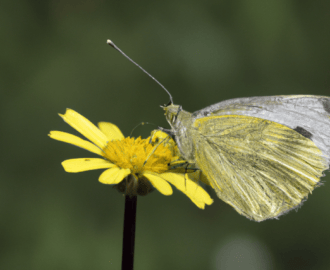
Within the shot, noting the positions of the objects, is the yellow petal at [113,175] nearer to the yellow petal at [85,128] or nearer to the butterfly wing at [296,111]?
the yellow petal at [85,128]

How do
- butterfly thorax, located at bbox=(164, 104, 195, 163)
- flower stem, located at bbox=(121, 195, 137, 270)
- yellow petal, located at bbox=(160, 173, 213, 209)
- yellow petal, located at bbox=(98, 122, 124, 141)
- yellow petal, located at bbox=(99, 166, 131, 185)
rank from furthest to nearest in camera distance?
yellow petal, located at bbox=(98, 122, 124, 141)
butterfly thorax, located at bbox=(164, 104, 195, 163)
yellow petal, located at bbox=(160, 173, 213, 209)
yellow petal, located at bbox=(99, 166, 131, 185)
flower stem, located at bbox=(121, 195, 137, 270)

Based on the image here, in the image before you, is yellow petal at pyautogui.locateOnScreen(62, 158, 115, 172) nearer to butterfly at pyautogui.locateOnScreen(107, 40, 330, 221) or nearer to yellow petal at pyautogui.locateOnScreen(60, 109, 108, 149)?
yellow petal at pyautogui.locateOnScreen(60, 109, 108, 149)

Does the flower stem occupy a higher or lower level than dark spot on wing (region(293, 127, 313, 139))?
lower

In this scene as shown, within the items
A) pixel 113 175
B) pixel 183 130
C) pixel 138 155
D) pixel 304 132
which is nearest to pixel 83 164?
pixel 113 175

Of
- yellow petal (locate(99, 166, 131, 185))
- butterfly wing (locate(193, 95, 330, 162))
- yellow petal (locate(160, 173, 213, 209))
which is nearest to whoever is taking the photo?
yellow petal (locate(99, 166, 131, 185))

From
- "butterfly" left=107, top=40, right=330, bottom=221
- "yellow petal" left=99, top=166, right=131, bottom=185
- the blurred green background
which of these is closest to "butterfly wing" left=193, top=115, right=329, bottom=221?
"butterfly" left=107, top=40, right=330, bottom=221

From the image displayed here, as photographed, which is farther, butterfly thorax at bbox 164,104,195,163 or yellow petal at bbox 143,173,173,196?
butterfly thorax at bbox 164,104,195,163

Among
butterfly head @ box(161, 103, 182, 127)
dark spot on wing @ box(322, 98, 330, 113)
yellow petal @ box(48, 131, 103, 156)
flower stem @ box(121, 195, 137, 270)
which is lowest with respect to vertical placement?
flower stem @ box(121, 195, 137, 270)

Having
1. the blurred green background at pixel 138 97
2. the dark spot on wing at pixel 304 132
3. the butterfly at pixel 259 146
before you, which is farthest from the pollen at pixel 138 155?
the blurred green background at pixel 138 97
